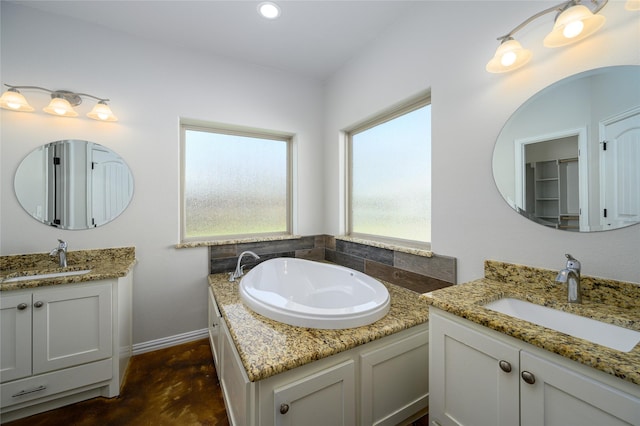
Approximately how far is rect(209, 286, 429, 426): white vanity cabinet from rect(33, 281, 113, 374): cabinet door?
2.72 ft

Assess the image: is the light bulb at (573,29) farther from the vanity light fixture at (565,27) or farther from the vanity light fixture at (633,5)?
the vanity light fixture at (633,5)

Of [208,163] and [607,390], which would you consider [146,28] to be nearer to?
[208,163]

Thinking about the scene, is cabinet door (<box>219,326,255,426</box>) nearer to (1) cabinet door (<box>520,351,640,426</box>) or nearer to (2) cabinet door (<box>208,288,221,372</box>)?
(2) cabinet door (<box>208,288,221,372</box>)

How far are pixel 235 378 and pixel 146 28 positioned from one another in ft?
9.14

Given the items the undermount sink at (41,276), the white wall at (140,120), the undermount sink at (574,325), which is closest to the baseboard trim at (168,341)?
the white wall at (140,120)

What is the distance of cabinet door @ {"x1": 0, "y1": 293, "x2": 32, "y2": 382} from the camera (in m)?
1.41

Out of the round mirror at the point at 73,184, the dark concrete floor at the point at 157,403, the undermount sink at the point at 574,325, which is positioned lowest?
the dark concrete floor at the point at 157,403

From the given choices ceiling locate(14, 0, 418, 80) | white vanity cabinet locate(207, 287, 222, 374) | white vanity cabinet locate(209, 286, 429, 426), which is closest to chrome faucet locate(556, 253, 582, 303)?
white vanity cabinet locate(209, 286, 429, 426)

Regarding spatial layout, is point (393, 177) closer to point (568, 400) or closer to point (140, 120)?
point (568, 400)

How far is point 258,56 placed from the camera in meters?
2.45

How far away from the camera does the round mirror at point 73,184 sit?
1813 millimetres

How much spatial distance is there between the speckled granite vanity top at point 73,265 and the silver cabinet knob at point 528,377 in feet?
7.28

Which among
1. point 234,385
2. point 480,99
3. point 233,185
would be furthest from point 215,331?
point 480,99

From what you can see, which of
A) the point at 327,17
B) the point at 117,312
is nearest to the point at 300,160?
the point at 327,17
